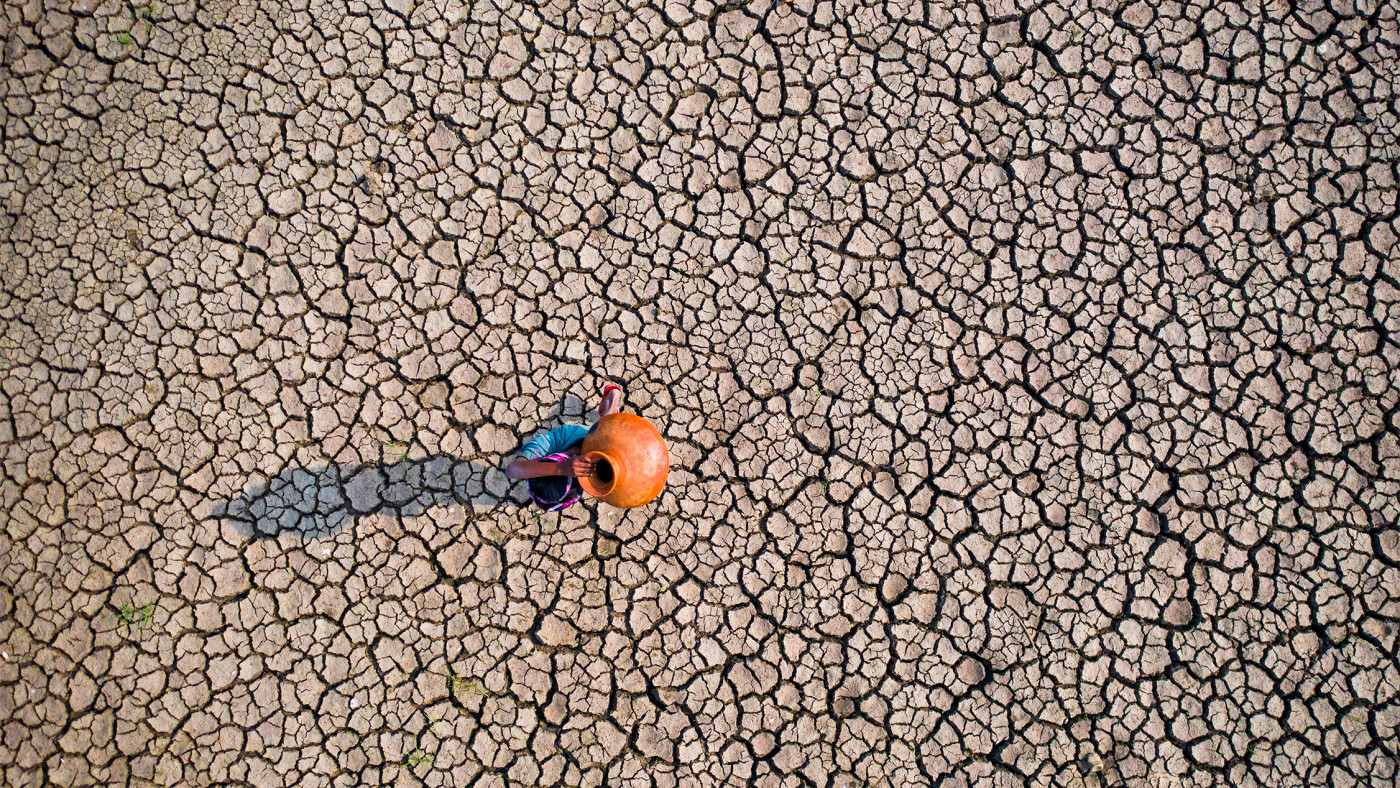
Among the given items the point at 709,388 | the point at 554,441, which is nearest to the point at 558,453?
the point at 554,441

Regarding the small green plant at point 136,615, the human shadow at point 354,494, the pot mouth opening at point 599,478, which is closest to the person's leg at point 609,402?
the pot mouth opening at point 599,478

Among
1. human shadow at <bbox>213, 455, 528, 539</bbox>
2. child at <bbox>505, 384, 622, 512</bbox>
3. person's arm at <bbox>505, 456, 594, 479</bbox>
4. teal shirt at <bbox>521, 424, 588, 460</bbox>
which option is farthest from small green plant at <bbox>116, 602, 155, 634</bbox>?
person's arm at <bbox>505, 456, 594, 479</bbox>

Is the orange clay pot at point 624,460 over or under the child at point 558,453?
over

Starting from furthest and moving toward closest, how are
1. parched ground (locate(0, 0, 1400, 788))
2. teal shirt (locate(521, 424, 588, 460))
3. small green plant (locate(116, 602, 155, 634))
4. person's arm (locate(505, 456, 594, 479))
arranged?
small green plant (locate(116, 602, 155, 634)), parched ground (locate(0, 0, 1400, 788)), teal shirt (locate(521, 424, 588, 460)), person's arm (locate(505, 456, 594, 479))

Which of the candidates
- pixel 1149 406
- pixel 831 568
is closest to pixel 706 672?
pixel 831 568

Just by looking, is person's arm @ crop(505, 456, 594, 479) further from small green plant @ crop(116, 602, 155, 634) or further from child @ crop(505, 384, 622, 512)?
small green plant @ crop(116, 602, 155, 634)

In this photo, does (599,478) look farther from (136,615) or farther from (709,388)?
(136,615)

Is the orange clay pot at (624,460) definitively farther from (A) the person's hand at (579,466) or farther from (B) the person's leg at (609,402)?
(B) the person's leg at (609,402)
